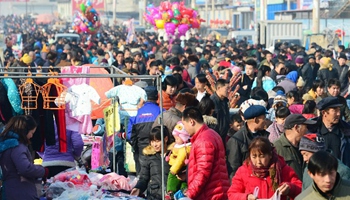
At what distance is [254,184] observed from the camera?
691 centimetres

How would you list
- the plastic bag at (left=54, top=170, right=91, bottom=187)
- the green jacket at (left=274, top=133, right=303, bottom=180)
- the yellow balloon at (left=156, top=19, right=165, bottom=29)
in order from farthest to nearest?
the yellow balloon at (left=156, top=19, right=165, bottom=29) → the plastic bag at (left=54, top=170, right=91, bottom=187) → the green jacket at (left=274, top=133, right=303, bottom=180)

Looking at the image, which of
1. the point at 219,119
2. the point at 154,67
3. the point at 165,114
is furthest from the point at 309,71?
the point at 165,114

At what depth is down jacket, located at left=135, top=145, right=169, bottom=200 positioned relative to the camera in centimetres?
902

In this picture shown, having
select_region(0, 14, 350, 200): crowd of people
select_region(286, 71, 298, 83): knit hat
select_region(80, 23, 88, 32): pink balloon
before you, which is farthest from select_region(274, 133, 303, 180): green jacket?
select_region(80, 23, 88, 32): pink balloon

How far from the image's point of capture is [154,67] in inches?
626

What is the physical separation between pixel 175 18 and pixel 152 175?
25.6 meters

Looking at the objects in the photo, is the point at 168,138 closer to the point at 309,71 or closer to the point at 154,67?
the point at 154,67

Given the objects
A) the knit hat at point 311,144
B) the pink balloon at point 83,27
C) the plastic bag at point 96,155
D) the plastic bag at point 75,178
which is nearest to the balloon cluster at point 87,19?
the pink balloon at point 83,27

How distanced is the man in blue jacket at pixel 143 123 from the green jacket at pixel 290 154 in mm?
2539

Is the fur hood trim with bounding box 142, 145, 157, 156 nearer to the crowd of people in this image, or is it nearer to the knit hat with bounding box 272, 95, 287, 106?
the crowd of people

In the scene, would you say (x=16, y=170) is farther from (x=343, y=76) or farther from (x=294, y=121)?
(x=343, y=76)

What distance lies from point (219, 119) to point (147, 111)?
104cm

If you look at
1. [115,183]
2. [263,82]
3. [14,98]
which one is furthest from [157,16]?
[115,183]

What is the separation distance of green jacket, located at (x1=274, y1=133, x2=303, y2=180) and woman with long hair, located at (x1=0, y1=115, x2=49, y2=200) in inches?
87.6
